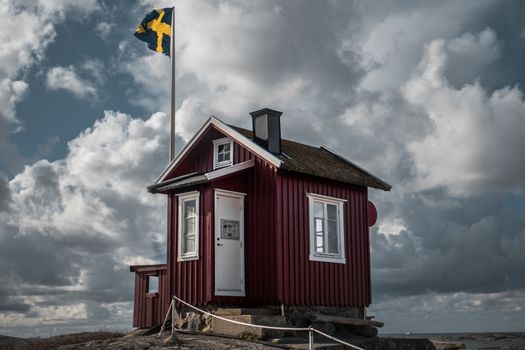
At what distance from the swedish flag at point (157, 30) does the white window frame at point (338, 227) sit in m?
9.31

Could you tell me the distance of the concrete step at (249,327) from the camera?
16.0 m

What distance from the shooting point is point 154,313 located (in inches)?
790

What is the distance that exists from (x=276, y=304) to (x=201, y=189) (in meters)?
3.60

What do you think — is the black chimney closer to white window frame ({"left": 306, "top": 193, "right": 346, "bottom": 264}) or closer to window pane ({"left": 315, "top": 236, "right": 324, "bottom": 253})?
white window frame ({"left": 306, "top": 193, "right": 346, "bottom": 264})

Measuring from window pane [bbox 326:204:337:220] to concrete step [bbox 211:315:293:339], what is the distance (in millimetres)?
3933

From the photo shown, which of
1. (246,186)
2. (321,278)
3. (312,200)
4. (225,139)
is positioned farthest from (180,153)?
(321,278)

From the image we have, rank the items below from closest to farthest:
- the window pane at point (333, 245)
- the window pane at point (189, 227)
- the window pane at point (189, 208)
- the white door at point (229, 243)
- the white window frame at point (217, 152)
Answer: the white door at point (229, 243) → the window pane at point (189, 227) → the window pane at point (189, 208) → the white window frame at point (217, 152) → the window pane at point (333, 245)

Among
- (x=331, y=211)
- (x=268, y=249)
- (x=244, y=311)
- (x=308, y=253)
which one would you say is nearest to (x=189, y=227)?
(x=268, y=249)

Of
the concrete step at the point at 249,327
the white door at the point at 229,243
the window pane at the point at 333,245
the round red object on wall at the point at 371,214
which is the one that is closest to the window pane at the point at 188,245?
the white door at the point at 229,243

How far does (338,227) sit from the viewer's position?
66.0 feet

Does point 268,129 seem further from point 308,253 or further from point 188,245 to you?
point 188,245

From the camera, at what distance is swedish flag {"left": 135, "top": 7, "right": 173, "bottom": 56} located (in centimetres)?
2552

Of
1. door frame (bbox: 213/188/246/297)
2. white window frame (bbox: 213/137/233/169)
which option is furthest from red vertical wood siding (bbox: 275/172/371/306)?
white window frame (bbox: 213/137/233/169)

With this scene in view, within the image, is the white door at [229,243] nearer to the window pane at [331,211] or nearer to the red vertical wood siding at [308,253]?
the red vertical wood siding at [308,253]
